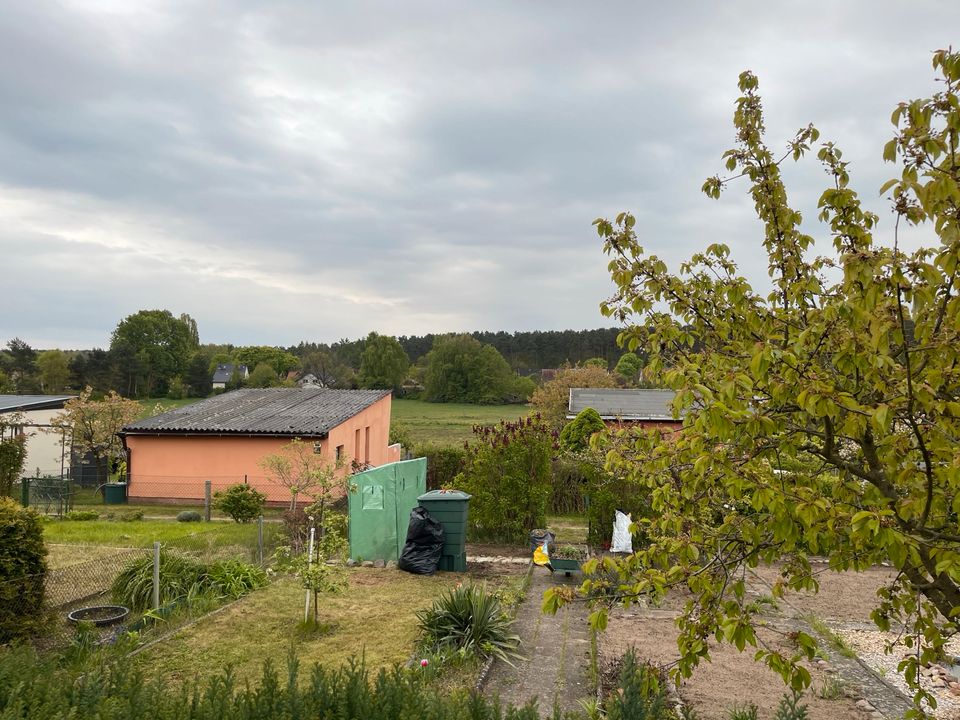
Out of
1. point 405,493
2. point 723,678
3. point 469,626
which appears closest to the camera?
point 723,678

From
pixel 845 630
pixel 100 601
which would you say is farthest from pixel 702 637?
pixel 100 601

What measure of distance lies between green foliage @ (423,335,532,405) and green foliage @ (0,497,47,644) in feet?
205

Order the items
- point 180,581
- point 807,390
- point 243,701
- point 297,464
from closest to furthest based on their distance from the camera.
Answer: point 807,390
point 243,701
point 180,581
point 297,464

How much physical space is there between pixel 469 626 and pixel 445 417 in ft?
161

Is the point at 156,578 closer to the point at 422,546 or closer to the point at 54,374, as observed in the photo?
the point at 422,546

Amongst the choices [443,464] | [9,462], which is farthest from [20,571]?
[443,464]

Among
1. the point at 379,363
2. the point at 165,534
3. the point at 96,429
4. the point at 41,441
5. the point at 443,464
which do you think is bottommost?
the point at 165,534

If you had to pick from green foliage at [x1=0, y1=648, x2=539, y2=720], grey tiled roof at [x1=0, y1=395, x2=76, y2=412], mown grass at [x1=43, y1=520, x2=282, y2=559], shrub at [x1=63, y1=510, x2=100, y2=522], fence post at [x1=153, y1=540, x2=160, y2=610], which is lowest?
shrub at [x1=63, y1=510, x2=100, y2=522]

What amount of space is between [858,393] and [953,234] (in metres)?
0.88

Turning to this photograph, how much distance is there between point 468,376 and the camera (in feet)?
236

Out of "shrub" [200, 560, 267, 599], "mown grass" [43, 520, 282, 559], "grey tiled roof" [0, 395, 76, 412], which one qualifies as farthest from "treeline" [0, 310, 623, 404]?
"shrub" [200, 560, 267, 599]

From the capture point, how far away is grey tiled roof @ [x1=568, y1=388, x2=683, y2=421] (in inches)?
872

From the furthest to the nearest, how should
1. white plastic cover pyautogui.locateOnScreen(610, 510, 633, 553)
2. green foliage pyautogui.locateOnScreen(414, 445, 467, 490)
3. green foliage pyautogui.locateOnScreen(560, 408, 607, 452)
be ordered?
green foliage pyautogui.locateOnScreen(414, 445, 467, 490)
green foliage pyautogui.locateOnScreen(560, 408, 607, 452)
white plastic cover pyautogui.locateOnScreen(610, 510, 633, 553)

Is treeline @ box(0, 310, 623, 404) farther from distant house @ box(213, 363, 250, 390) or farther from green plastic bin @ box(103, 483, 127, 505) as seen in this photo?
green plastic bin @ box(103, 483, 127, 505)
